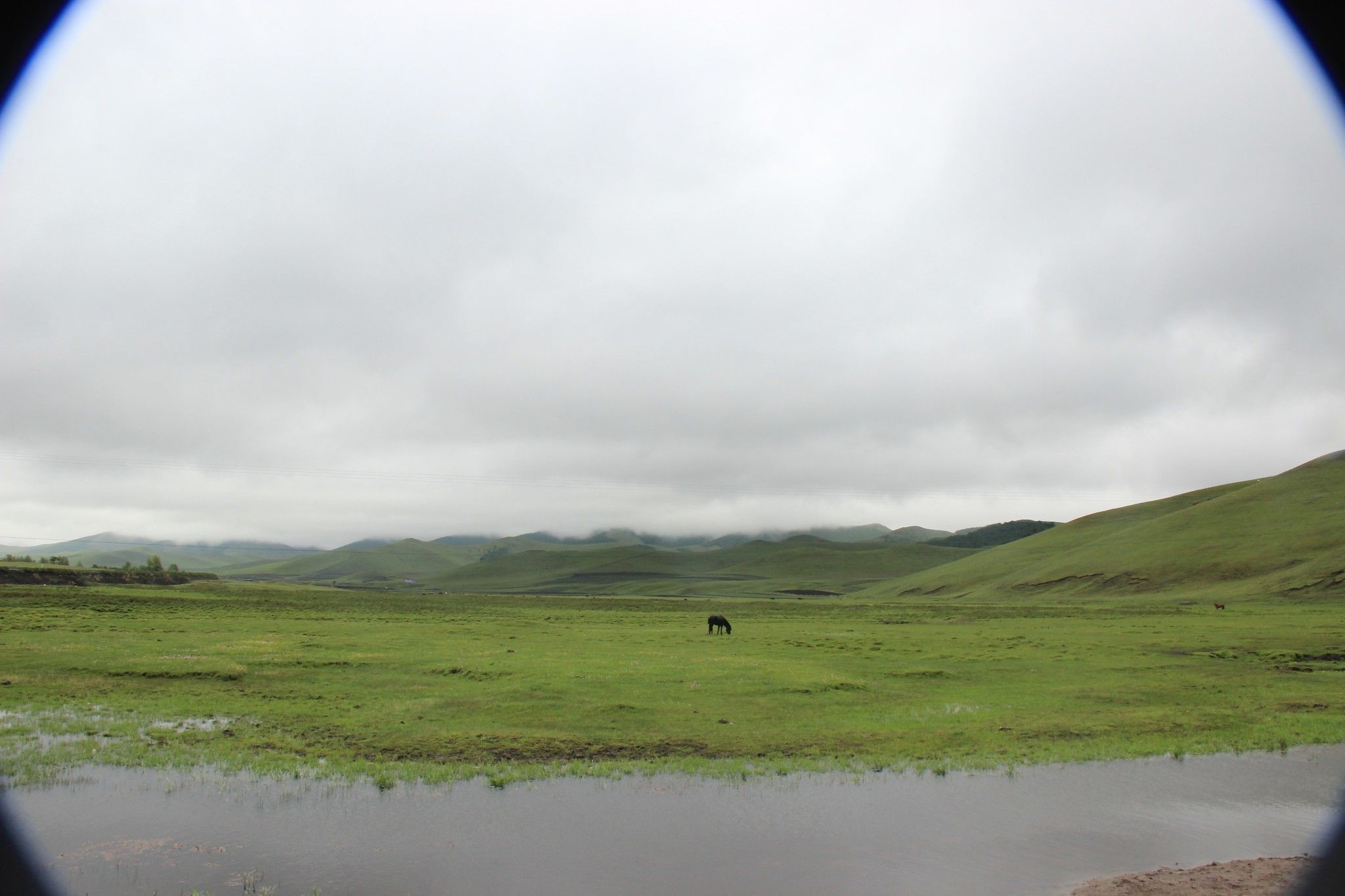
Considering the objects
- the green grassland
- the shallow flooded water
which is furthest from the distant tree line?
the shallow flooded water

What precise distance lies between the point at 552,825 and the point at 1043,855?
9.14 meters

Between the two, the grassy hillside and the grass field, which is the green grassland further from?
the grassy hillside

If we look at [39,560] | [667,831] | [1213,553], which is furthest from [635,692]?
[39,560]

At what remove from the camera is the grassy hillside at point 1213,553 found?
345ft

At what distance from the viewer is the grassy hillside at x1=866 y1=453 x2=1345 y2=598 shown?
10525cm

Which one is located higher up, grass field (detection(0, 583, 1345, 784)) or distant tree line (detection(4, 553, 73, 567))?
distant tree line (detection(4, 553, 73, 567))

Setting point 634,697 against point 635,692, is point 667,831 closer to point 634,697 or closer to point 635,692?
point 634,697

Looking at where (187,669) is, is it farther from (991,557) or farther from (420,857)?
(991,557)

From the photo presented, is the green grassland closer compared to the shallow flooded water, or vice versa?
the shallow flooded water

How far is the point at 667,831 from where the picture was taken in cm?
1470

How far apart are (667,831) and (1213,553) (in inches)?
5665

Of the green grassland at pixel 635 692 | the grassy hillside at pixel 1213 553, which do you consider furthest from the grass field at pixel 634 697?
the grassy hillside at pixel 1213 553

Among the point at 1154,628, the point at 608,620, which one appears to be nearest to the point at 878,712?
the point at 1154,628

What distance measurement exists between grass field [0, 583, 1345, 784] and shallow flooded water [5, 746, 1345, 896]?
1.69m
